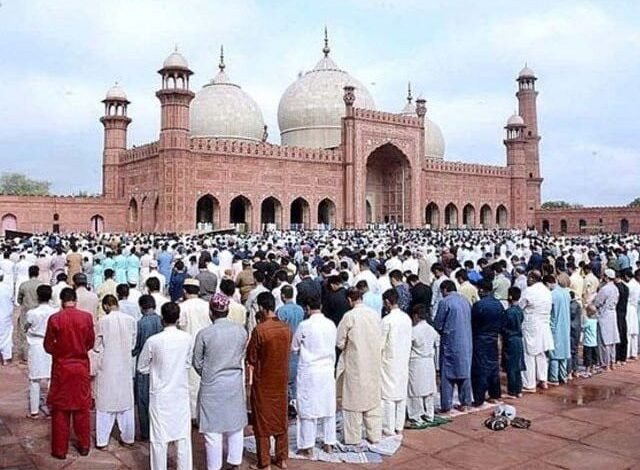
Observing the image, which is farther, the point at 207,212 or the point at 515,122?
the point at 515,122

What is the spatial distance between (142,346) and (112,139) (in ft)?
90.0

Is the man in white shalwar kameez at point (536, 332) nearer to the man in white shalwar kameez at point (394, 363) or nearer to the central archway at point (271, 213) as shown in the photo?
the man in white shalwar kameez at point (394, 363)

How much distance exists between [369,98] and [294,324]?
3314 centimetres

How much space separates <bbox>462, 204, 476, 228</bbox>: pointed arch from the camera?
3653 centimetres

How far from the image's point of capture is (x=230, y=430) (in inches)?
150

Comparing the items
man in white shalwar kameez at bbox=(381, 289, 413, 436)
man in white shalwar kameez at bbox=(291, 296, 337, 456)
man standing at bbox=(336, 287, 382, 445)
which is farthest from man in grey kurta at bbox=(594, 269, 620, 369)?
man in white shalwar kameez at bbox=(291, 296, 337, 456)

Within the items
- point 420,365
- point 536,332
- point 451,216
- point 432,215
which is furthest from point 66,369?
point 451,216

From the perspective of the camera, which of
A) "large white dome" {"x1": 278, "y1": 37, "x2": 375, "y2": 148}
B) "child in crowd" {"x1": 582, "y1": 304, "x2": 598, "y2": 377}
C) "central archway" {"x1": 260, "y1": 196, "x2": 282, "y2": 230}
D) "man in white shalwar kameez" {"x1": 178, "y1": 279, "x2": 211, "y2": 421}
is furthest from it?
"large white dome" {"x1": 278, "y1": 37, "x2": 375, "y2": 148}

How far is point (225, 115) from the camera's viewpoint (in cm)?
3241

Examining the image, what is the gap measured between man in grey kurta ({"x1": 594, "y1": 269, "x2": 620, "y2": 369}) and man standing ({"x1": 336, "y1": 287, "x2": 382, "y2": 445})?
139 inches

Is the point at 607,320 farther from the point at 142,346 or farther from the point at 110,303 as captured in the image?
the point at 110,303

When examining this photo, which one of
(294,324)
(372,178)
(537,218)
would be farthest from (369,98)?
(294,324)

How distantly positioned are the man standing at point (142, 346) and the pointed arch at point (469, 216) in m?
33.2

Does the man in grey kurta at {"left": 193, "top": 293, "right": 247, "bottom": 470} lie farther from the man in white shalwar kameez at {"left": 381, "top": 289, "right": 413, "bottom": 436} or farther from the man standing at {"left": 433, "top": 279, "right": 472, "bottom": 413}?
the man standing at {"left": 433, "top": 279, "right": 472, "bottom": 413}
